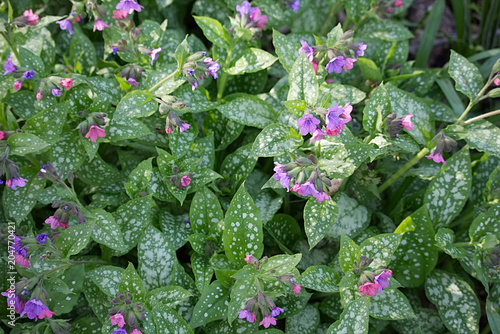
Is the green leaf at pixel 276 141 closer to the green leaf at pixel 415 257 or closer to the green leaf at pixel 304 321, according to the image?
the green leaf at pixel 415 257

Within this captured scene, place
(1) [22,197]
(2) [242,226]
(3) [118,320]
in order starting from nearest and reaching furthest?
(3) [118,320]
(2) [242,226]
(1) [22,197]

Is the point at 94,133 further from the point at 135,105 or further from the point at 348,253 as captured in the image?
the point at 348,253

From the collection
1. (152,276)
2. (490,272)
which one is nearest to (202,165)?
(152,276)

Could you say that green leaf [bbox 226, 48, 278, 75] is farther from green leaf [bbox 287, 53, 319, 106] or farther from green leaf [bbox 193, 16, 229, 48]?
green leaf [bbox 287, 53, 319, 106]

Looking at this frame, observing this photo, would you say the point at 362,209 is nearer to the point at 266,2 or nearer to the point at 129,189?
the point at 129,189

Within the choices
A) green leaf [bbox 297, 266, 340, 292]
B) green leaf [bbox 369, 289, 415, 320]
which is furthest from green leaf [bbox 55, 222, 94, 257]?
green leaf [bbox 369, 289, 415, 320]

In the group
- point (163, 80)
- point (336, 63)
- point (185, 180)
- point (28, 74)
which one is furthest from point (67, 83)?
point (336, 63)

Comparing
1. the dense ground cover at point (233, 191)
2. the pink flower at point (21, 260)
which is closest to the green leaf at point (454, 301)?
the dense ground cover at point (233, 191)
